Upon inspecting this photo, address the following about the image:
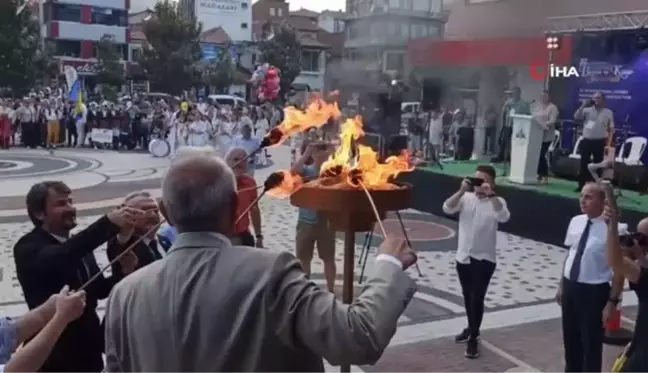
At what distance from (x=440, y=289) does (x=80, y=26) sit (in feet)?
202

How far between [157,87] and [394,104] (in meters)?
33.6

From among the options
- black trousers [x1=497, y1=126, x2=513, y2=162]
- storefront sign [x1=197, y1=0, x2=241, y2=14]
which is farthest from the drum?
storefront sign [x1=197, y1=0, x2=241, y2=14]

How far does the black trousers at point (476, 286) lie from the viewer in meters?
6.71

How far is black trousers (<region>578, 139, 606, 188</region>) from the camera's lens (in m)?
12.8

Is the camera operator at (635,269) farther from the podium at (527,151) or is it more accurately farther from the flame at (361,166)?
the podium at (527,151)

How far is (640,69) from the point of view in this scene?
53.4ft

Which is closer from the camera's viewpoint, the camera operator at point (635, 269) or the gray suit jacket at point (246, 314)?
the gray suit jacket at point (246, 314)

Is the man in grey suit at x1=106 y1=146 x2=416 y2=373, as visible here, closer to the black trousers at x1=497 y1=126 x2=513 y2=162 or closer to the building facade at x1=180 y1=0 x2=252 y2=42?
the black trousers at x1=497 y1=126 x2=513 y2=162

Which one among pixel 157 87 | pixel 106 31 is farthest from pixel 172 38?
pixel 106 31

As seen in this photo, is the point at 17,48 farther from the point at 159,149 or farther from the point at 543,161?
the point at 543,161

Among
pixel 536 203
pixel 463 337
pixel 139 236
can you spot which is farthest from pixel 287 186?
pixel 536 203

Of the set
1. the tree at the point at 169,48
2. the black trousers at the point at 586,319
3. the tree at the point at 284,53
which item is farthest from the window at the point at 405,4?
the tree at the point at 169,48

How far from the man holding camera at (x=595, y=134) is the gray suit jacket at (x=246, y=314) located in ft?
37.5

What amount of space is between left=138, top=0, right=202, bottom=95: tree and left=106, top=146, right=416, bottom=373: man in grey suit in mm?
46688
